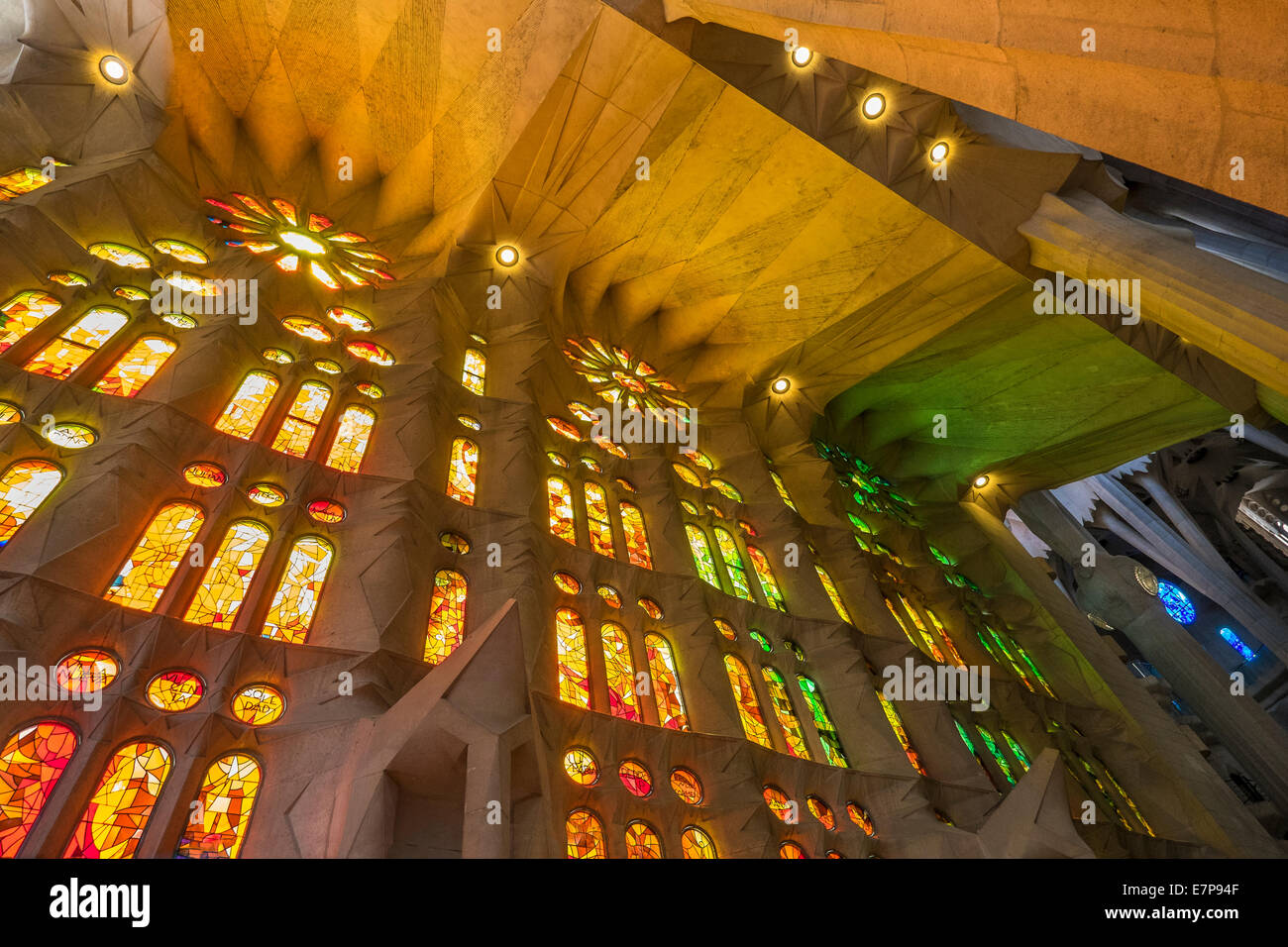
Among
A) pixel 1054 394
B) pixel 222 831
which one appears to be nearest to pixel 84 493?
pixel 222 831

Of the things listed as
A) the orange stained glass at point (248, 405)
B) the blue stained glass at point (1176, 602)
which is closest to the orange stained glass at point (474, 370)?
the orange stained glass at point (248, 405)

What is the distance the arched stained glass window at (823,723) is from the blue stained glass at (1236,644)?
1930 cm

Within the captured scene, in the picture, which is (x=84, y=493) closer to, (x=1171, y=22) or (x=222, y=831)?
(x=222, y=831)

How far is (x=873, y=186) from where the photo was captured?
1445 centimetres

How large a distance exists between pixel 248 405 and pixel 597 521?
491cm

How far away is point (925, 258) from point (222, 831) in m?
13.8

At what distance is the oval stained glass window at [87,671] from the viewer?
6426mm

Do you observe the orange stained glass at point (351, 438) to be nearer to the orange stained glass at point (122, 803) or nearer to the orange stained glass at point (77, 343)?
the orange stained glass at point (77, 343)

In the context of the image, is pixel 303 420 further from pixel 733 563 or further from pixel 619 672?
pixel 733 563

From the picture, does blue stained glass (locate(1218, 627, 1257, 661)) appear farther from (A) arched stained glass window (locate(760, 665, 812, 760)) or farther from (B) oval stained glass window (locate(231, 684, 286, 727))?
(B) oval stained glass window (locate(231, 684, 286, 727))

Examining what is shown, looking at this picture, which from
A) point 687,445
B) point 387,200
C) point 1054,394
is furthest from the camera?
point 1054,394

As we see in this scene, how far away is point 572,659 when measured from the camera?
954 centimetres

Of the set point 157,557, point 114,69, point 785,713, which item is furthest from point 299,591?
point 114,69

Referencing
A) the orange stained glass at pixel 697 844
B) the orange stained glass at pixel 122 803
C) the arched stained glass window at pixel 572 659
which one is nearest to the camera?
the orange stained glass at pixel 122 803
